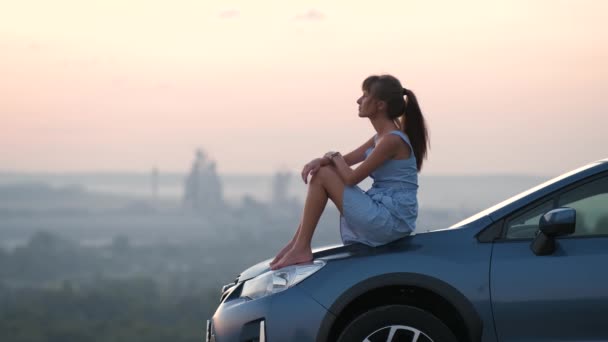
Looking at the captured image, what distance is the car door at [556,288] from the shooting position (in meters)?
4.64

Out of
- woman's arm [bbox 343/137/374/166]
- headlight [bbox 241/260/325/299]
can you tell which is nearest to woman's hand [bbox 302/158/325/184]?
headlight [bbox 241/260/325/299]

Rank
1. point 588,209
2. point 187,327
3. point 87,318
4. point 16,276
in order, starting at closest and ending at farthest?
point 588,209, point 187,327, point 87,318, point 16,276

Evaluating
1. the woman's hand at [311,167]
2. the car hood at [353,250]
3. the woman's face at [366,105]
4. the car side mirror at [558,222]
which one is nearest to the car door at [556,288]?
the car side mirror at [558,222]

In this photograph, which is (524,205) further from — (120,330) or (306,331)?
(120,330)

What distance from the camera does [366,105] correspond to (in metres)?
5.71

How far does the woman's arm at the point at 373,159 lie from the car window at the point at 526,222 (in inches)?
34.6

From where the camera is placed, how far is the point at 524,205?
4.91 metres

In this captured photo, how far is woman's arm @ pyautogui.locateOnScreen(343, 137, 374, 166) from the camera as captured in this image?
612 centimetres

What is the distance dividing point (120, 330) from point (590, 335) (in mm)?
98950

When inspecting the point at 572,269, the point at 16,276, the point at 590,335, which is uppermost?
the point at 572,269

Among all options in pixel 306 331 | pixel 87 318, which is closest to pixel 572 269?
pixel 306 331

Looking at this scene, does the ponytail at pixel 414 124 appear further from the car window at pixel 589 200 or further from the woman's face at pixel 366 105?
the car window at pixel 589 200

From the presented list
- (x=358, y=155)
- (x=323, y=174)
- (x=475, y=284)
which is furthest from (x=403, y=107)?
(x=475, y=284)

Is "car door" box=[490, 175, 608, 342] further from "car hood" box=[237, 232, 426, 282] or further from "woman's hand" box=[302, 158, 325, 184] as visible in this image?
"woman's hand" box=[302, 158, 325, 184]
